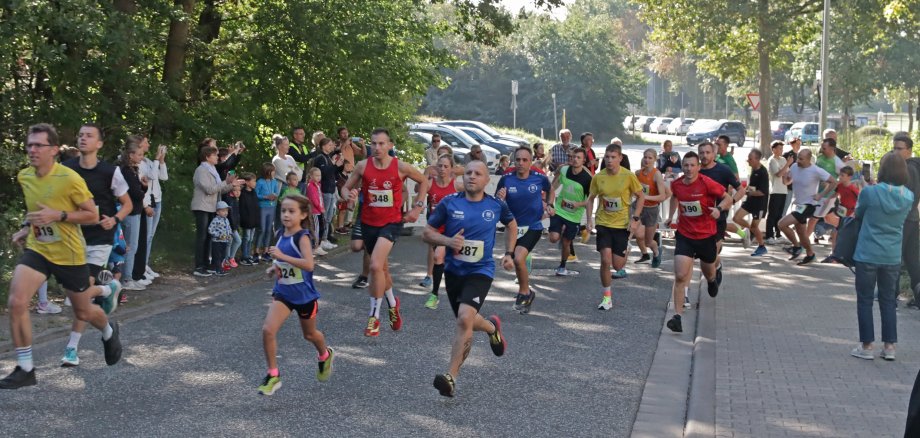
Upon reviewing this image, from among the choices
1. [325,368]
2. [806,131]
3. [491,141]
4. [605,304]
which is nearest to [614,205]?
[605,304]

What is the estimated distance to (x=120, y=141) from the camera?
17.9 metres

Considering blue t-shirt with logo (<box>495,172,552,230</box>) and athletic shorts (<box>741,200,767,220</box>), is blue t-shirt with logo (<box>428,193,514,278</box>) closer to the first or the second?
blue t-shirt with logo (<box>495,172,552,230</box>)

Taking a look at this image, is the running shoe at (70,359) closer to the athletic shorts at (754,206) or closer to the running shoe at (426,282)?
the running shoe at (426,282)

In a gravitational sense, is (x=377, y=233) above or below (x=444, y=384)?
above

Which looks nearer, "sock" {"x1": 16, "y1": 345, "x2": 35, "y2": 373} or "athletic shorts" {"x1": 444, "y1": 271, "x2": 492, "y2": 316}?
"sock" {"x1": 16, "y1": 345, "x2": 35, "y2": 373}

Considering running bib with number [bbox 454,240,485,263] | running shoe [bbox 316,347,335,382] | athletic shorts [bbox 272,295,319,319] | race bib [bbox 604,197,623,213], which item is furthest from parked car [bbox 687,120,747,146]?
athletic shorts [bbox 272,295,319,319]

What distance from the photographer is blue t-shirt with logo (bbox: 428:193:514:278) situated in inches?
343

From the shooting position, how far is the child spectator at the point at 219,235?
49.8 feet

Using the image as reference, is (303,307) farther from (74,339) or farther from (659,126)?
(659,126)

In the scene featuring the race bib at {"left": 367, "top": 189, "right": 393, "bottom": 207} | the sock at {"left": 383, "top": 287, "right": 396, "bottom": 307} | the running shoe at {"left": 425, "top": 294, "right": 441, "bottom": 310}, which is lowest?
the running shoe at {"left": 425, "top": 294, "right": 441, "bottom": 310}

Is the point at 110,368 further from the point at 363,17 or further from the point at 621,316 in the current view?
the point at 363,17

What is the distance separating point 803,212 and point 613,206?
548 cm

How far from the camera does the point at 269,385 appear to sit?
8.16 m

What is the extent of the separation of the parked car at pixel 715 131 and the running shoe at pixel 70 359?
59.2 m
